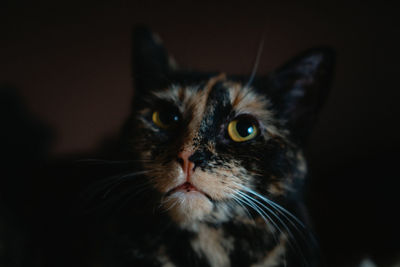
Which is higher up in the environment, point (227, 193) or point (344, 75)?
point (344, 75)

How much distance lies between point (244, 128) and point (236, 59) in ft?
2.09

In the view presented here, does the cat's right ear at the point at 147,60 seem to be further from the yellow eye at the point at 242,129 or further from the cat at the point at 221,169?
the yellow eye at the point at 242,129

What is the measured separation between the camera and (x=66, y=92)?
4.63ft

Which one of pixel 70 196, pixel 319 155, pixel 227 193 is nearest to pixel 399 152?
pixel 319 155

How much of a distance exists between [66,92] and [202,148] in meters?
0.93

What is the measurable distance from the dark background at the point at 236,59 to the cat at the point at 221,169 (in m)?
0.43

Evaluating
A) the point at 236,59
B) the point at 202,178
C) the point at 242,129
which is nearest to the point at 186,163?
the point at 202,178

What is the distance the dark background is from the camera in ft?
4.04

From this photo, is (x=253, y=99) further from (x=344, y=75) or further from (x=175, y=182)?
(x=344, y=75)

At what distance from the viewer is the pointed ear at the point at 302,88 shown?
2.88ft

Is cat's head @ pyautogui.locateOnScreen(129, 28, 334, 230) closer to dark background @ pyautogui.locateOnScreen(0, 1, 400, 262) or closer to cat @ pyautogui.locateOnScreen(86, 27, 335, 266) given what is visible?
cat @ pyautogui.locateOnScreen(86, 27, 335, 266)

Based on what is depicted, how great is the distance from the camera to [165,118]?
87 cm

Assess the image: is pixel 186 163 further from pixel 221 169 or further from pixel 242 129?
pixel 242 129

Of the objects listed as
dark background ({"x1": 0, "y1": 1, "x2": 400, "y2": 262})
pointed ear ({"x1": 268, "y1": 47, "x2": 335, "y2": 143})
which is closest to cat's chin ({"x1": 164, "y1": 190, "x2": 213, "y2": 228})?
pointed ear ({"x1": 268, "y1": 47, "x2": 335, "y2": 143})
